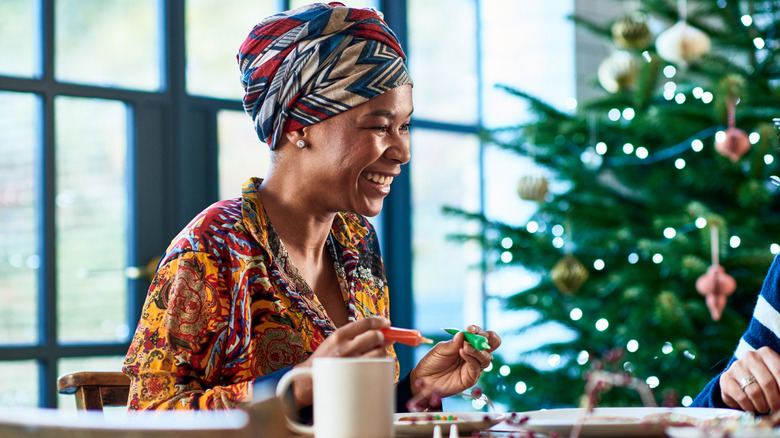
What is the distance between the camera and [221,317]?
1.25 metres

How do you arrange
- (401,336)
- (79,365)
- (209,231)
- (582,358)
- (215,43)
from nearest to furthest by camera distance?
(401,336) → (209,231) → (582,358) → (79,365) → (215,43)

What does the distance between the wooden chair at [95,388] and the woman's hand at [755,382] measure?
0.90 m

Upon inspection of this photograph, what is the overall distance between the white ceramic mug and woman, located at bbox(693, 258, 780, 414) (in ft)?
1.86

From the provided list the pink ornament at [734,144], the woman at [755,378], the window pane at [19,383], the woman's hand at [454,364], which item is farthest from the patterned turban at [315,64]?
the window pane at [19,383]

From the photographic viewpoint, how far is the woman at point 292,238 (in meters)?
1.21

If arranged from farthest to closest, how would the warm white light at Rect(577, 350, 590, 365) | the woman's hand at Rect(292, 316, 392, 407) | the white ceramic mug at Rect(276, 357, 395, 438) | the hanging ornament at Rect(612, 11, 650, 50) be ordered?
the warm white light at Rect(577, 350, 590, 365)
the hanging ornament at Rect(612, 11, 650, 50)
the woman's hand at Rect(292, 316, 392, 407)
the white ceramic mug at Rect(276, 357, 395, 438)

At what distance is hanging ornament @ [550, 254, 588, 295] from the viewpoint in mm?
3006

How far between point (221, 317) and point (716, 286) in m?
1.83

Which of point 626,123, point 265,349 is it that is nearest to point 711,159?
point 626,123

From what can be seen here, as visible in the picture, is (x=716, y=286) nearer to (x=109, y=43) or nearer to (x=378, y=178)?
(x=378, y=178)

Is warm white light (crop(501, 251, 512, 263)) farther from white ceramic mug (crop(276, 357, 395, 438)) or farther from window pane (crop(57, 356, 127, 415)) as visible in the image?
white ceramic mug (crop(276, 357, 395, 438))

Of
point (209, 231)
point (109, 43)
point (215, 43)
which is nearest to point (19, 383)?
point (109, 43)

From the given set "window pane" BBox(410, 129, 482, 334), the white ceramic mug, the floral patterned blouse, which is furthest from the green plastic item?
"window pane" BBox(410, 129, 482, 334)

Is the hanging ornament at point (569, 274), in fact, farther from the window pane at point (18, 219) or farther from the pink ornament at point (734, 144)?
the window pane at point (18, 219)
